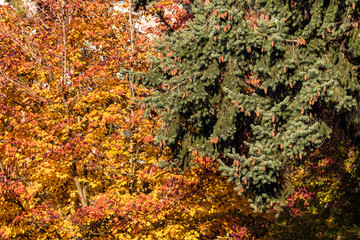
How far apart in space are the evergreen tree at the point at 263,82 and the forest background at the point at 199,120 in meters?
0.03

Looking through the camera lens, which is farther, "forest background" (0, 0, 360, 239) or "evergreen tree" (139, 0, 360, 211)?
"forest background" (0, 0, 360, 239)

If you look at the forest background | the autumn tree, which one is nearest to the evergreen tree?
the forest background

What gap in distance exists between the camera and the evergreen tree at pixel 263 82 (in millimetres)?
7156

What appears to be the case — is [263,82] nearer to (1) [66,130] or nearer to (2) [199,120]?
(2) [199,120]

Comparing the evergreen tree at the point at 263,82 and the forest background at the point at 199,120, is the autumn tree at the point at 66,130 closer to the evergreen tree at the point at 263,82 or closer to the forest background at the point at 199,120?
the forest background at the point at 199,120

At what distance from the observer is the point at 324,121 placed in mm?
7977

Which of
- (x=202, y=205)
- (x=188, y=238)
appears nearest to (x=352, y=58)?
→ (x=202, y=205)

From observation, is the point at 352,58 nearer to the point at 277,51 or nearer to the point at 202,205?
the point at 277,51

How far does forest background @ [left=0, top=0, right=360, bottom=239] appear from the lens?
7.34m

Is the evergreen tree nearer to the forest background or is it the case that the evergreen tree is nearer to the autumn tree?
the forest background

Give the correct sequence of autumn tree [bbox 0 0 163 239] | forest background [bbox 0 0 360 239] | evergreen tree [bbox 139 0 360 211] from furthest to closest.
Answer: autumn tree [bbox 0 0 163 239]
forest background [bbox 0 0 360 239]
evergreen tree [bbox 139 0 360 211]

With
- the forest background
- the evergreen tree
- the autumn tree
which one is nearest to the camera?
the evergreen tree

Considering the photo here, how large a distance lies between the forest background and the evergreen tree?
0.03m

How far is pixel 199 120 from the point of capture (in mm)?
8242
